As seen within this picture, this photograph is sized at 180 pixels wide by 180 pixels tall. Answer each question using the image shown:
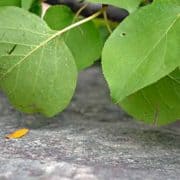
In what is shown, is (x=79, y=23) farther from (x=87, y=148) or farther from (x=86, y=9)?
(x=87, y=148)

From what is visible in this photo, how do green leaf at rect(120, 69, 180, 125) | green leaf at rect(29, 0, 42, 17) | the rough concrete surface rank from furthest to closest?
1. green leaf at rect(29, 0, 42, 17)
2. green leaf at rect(120, 69, 180, 125)
3. the rough concrete surface

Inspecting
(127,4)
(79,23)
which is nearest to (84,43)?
(79,23)

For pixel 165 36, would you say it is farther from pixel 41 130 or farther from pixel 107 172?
pixel 41 130

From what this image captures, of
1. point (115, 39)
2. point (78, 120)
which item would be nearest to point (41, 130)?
point (78, 120)

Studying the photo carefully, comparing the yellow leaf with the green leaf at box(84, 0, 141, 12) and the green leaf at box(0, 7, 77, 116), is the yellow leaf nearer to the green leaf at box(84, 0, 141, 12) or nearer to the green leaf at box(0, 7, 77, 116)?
the green leaf at box(0, 7, 77, 116)

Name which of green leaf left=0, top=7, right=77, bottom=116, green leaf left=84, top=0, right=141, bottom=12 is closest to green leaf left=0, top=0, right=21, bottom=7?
green leaf left=0, top=7, right=77, bottom=116
